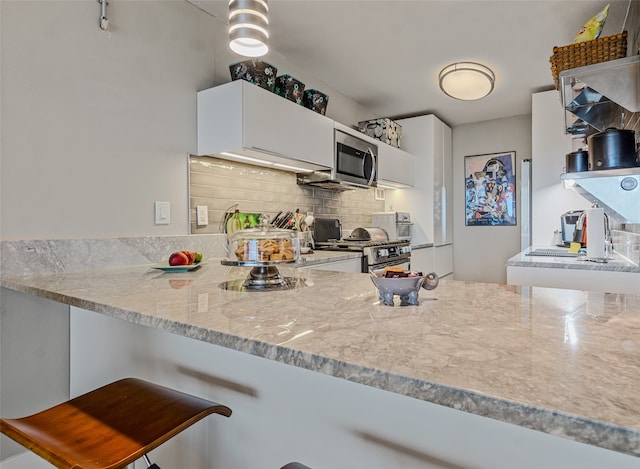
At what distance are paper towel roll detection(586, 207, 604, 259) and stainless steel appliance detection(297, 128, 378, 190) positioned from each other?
5.47 ft

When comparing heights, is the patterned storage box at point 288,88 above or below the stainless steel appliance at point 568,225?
above

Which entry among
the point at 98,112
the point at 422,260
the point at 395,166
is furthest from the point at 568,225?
the point at 98,112

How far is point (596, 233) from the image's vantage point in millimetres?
2094

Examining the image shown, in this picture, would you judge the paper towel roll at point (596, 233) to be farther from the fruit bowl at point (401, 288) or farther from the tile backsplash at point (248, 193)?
the tile backsplash at point (248, 193)

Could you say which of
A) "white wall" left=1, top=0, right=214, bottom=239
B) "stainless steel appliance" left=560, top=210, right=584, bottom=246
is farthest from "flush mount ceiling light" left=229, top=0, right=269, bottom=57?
"stainless steel appliance" left=560, top=210, right=584, bottom=246

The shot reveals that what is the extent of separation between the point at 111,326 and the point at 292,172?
194 centimetres

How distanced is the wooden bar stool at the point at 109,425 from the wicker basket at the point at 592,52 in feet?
6.19

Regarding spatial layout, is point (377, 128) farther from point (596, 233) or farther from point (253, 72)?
point (596, 233)

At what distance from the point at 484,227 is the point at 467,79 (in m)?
2.22

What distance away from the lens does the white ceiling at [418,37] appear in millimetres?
2322

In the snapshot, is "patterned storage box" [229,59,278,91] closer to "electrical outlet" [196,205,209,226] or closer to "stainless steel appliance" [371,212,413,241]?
"electrical outlet" [196,205,209,226]

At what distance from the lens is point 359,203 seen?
4.09 metres

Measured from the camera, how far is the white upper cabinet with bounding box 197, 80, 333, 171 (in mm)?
2146

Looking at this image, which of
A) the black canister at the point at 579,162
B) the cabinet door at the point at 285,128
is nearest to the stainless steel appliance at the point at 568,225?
the black canister at the point at 579,162
